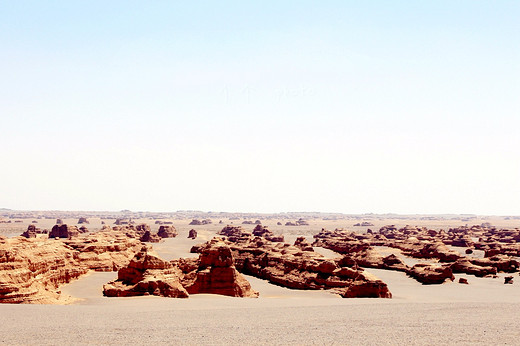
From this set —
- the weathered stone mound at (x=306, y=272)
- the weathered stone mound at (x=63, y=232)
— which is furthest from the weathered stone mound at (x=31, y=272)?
the weathered stone mound at (x=63, y=232)

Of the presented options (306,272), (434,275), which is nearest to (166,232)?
(434,275)

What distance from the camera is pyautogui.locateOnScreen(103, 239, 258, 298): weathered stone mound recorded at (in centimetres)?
2644

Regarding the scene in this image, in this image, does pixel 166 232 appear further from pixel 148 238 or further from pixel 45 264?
pixel 45 264

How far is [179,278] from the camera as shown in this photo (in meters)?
31.3

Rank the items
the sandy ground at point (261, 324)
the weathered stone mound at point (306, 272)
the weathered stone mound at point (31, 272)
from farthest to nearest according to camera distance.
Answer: the weathered stone mound at point (306, 272) < the weathered stone mound at point (31, 272) < the sandy ground at point (261, 324)

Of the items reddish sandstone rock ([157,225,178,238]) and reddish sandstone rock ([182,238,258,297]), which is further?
reddish sandstone rock ([157,225,178,238])

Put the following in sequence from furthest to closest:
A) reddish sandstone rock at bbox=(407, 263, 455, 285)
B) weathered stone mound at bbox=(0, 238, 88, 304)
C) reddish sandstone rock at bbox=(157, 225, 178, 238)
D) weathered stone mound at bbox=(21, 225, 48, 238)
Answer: reddish sandstone rock at bbox=(157, 225, 178, 238) < weathered stone mound at bbox=(21, 225, 48, 238) < reddish sandstone rock at bbox=(407, 263, 455, 285) < weathered stone mound at bbox=(0, 238, 88, 304)

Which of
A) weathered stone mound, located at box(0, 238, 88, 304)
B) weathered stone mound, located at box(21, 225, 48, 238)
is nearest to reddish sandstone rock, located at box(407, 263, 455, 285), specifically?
weathered stone mound, located at box(0, 238, 88, 304)

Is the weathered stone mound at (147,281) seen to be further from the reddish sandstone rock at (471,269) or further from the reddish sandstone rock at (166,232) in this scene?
the reddish sandstone rock at (166,232)

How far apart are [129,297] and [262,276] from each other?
18.5m

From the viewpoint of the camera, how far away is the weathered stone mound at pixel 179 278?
26.4 m

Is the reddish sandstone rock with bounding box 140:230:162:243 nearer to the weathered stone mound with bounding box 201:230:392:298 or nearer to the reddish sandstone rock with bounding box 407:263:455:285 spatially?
the weathered stone mound with bounding box 201:230:392:298

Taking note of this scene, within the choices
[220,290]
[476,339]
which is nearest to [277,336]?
[476,339]

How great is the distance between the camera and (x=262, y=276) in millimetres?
42719
